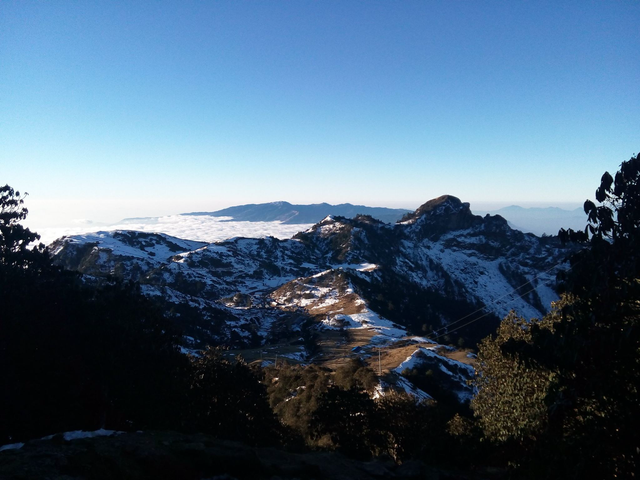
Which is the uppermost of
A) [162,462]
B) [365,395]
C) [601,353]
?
[601,353]

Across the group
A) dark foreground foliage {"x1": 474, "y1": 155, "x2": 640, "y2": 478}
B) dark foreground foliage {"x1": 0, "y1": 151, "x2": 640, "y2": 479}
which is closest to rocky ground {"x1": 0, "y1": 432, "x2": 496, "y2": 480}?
dark foreground foliage {"x1": 0, "y1": 151, "x2": 640, "y2": 479}

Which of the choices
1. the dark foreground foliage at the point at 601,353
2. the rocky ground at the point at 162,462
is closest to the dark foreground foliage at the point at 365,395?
the dark foreground foliage at the point at 601,353

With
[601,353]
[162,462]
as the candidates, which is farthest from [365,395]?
[601,353]

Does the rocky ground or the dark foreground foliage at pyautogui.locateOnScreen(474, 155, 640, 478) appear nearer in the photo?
the dark foreground foliage at pyautogui.locateOnScreen(474, 155, 640, 478)

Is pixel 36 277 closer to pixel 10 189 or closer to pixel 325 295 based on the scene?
pixel 10 189

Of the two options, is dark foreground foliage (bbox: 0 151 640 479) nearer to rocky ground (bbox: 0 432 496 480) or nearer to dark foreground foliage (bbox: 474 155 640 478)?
dark foreground foliage (bbox: 474 155 640 478)

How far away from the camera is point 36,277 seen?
30031 millimetres

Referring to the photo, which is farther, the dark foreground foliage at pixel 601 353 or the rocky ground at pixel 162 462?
the rocky ground at pixel 162 462

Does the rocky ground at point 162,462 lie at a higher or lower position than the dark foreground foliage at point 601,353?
lower

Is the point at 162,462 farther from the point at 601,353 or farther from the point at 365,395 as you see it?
the point at 365,395

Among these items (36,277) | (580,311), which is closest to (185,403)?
(36,277)

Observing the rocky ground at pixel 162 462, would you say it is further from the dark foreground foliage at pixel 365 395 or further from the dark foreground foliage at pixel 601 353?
the dark foreground foliage at pixel 601 353

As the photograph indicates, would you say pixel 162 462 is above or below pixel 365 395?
above

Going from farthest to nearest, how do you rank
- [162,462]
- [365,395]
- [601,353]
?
[365,395] < [162,462] < [601,353]
